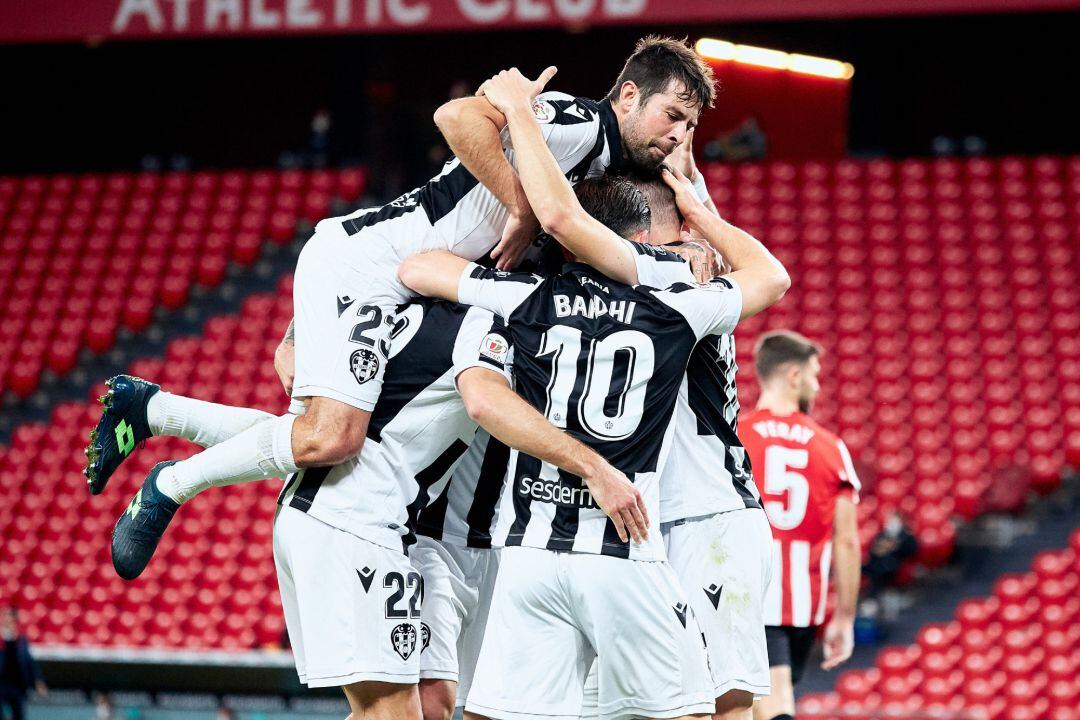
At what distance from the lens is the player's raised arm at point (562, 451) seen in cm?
344

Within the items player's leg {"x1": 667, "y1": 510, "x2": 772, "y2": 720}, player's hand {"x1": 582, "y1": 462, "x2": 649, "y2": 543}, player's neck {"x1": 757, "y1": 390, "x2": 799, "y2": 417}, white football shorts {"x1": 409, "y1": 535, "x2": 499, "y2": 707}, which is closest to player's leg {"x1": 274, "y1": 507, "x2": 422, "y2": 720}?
white football shorts {"x1": 409, "y1": 535, "x2": 499, "y2": 707}

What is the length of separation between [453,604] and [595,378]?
1.02 m

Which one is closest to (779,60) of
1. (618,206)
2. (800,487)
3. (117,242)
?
(117,242)

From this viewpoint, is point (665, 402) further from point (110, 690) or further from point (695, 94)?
point (110, 690)

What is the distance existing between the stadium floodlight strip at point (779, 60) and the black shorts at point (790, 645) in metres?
11.4

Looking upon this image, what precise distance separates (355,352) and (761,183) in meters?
11.5

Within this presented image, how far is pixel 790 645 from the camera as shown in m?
5.63

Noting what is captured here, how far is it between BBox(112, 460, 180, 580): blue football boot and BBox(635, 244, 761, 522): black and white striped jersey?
1.48 m

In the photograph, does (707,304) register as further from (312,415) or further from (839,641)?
(839,641)

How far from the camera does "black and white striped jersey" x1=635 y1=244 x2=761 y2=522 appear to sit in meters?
4.07

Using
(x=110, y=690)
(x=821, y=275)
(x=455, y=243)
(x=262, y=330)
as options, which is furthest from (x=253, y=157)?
(x=455, y=243)

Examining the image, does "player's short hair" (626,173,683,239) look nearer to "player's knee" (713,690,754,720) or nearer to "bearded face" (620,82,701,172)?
"bearded face" (620,82,701,172)

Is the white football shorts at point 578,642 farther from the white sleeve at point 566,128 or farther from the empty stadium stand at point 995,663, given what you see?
the empty stadium stand at point 995,663

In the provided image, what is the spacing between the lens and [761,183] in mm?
14789
